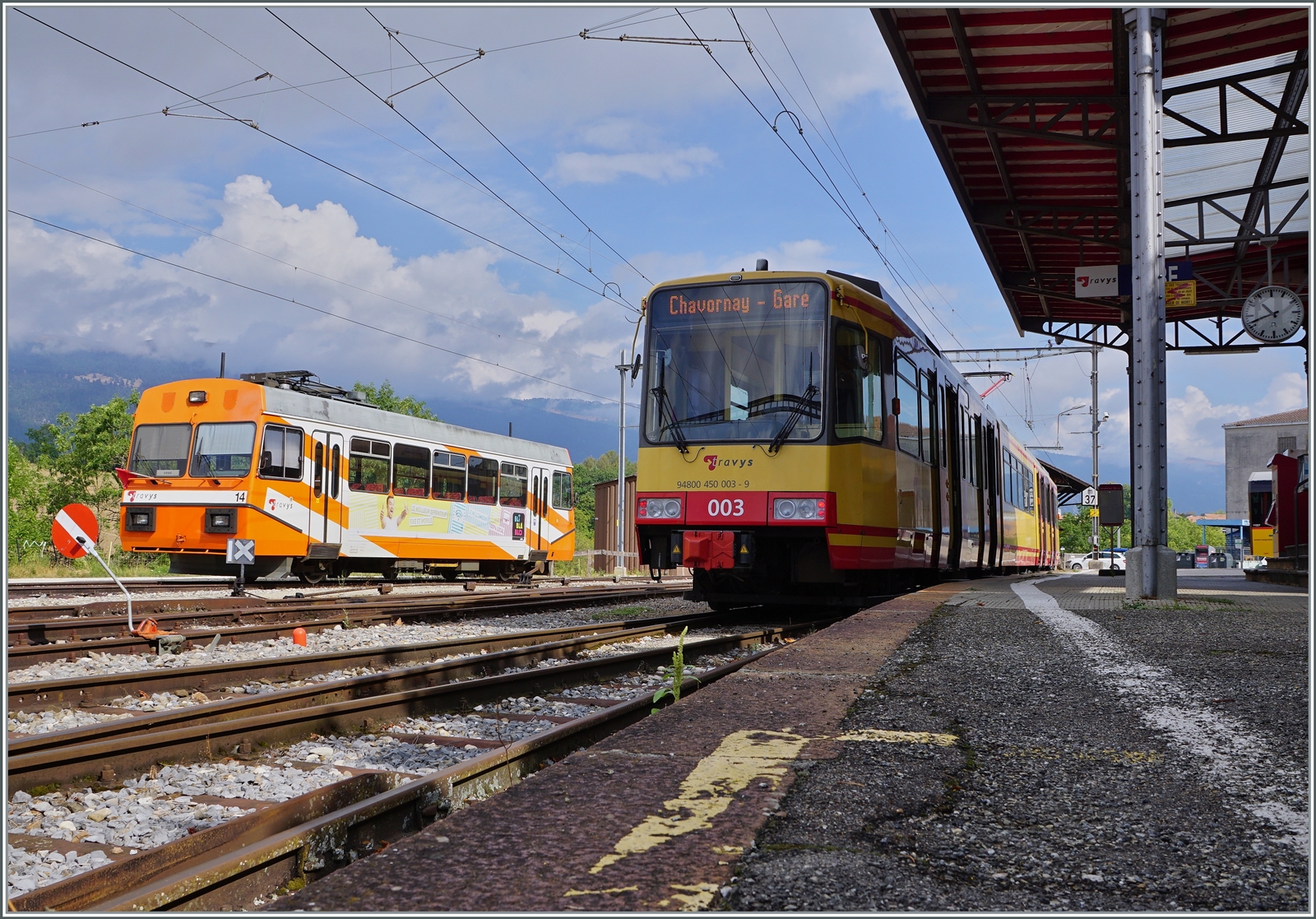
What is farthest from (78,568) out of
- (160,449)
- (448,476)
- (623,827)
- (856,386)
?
(623,827)

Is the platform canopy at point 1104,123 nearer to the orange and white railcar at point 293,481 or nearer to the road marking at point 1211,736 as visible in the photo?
the road marking at point 1211,736

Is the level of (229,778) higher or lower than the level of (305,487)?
lower

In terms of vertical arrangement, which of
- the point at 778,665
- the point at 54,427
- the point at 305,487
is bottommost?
the point at 778,665

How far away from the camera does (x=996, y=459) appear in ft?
61.4

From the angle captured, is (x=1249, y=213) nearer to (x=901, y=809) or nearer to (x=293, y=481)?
(x=293, y=481)

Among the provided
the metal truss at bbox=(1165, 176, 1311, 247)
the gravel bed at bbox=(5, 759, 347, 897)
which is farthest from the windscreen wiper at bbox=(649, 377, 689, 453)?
the metal truss at bbox=(1165, 176, 1311, 247)

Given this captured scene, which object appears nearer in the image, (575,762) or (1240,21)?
(575,762)

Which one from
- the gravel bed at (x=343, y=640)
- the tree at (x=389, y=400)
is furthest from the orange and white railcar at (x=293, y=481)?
the tree at (x=389, y=400)

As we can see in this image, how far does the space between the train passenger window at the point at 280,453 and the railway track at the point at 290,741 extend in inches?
352

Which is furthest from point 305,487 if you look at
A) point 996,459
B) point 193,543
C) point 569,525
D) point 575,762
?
point 575,762

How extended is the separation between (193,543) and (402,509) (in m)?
3.94

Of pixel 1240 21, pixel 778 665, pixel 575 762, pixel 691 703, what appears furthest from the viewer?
pixel 1240 21

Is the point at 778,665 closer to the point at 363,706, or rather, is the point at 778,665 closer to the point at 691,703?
the point at 691,703

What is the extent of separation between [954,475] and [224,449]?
431 inches
